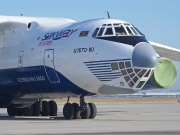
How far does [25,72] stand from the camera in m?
26.3

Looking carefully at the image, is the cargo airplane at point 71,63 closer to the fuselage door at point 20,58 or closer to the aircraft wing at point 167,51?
the fuselage door at point 20,58

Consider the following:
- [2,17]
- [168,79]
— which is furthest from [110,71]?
[2,17]

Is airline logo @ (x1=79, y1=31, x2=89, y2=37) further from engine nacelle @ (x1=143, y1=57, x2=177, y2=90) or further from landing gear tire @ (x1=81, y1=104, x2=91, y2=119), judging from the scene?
engine nacelle @ (x1=143, y1=57, x2=177, y2=90)

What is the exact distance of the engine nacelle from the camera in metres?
26.5

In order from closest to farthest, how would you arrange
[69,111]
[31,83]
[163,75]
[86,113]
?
[69,111] < [86,113] < [31,83] < [163,75]

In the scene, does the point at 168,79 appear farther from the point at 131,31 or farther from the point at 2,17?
the point at 2,17

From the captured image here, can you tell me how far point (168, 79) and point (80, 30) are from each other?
16.9ft

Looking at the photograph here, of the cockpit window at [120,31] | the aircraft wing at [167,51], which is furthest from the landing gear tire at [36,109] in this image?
the cockpit window at [120,31]

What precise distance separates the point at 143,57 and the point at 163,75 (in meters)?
4.51

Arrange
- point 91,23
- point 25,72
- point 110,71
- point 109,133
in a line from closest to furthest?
point 109,133 < point 110,71 < point 91,23 < point 25,72

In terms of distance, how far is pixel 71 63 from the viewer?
2428cm

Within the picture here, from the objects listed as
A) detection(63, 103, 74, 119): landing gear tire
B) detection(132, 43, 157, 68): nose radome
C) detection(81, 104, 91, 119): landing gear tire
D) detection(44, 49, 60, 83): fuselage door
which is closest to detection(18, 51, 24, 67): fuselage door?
detection(44, 49, 60, 83): fuselage door

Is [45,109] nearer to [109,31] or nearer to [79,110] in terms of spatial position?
[79,110]

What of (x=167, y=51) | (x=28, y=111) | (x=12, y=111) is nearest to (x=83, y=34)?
(x=28, y=111)
